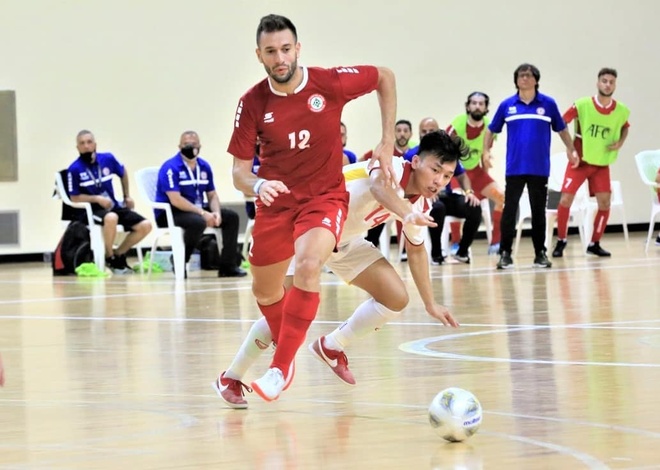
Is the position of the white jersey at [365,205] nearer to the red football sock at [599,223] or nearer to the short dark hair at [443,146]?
the short dark hair at [443,146]

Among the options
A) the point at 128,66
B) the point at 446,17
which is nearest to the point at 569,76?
the point at 446,17

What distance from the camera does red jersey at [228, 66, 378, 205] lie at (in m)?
5.79

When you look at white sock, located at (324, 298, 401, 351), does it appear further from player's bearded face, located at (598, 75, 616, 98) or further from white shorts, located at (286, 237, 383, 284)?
player's bearded face, located at (598, 75, 616, 98)

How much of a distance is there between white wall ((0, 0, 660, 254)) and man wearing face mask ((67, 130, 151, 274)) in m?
2.85

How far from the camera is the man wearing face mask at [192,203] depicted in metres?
15.0

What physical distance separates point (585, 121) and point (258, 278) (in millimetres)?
10759

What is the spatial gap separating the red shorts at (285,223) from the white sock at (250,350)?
285mm

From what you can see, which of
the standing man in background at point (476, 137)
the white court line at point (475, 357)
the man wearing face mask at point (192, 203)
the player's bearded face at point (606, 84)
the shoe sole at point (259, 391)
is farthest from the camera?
the standing man in background at point (476, 137)

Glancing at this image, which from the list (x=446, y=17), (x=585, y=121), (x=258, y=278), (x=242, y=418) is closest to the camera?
(x=242, y=418)

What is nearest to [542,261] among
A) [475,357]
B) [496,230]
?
[496,230]

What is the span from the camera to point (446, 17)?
2139cm

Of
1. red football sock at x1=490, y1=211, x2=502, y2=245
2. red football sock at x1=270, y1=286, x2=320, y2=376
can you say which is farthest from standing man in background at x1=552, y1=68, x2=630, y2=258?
red football sock at x1=270, y1=286, x2=320, y2=376

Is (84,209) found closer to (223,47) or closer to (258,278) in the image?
(223,47)

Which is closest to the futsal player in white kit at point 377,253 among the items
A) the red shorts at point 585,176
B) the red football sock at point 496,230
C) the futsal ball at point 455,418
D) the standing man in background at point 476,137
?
the futsal ball at point 455,418
